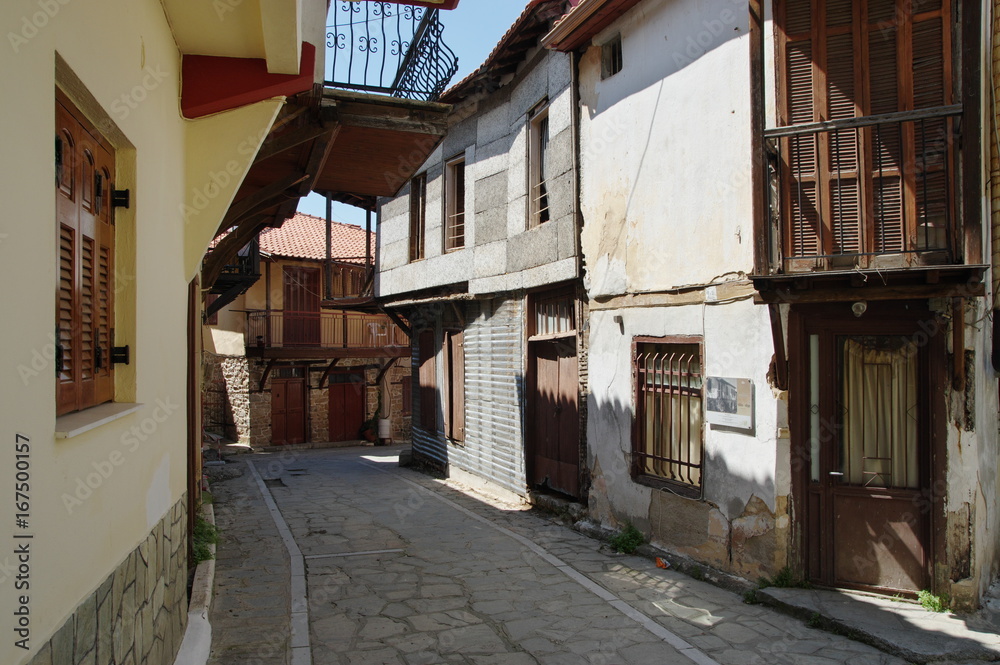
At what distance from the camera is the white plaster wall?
725 cm

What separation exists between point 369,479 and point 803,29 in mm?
11231

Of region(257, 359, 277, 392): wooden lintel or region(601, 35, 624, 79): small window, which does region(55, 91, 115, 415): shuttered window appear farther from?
region(257, 359, 277, 392): wooden lintel

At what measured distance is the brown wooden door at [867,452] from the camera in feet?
20.9

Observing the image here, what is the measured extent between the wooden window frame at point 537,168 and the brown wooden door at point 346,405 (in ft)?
53.2

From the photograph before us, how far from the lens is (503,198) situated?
12086 mm

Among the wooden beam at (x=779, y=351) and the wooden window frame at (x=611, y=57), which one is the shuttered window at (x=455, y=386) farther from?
the wooden beam at (x=779, y=351)

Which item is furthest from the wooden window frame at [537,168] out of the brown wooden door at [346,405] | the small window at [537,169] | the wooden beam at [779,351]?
the brown wooden door at [346,405]

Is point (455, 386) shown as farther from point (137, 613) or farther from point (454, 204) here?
point (137, 613)

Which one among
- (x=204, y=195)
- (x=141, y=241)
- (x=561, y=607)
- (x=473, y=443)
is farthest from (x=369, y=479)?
(x=141, y=241)

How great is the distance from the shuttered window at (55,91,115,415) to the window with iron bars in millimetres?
5746

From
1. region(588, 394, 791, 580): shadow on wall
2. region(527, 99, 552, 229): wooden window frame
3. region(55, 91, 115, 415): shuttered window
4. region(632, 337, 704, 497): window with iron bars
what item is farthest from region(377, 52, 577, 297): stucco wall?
region(55, 91, 115, 415): shuttered window

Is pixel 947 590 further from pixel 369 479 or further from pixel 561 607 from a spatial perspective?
pixel 369 479

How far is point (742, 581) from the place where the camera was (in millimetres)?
6926

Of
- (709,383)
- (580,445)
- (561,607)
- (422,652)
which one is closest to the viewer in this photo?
(422,652)
